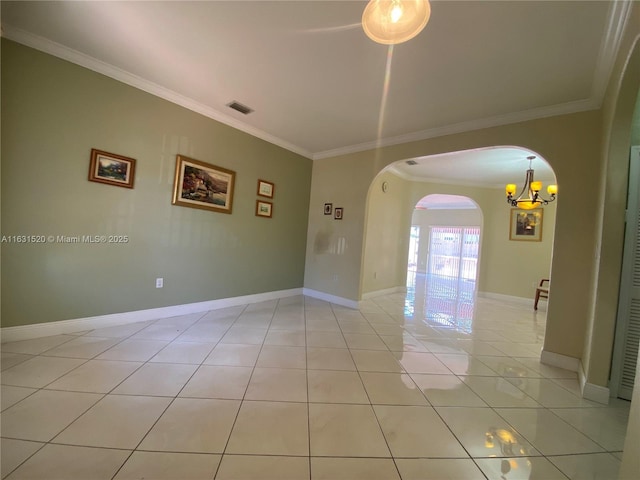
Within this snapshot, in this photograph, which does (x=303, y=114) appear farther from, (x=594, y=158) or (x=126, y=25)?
(x=594, y=158)

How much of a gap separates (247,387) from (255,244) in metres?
2.41

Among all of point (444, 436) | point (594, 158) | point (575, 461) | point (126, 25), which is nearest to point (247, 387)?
point (444, 436)

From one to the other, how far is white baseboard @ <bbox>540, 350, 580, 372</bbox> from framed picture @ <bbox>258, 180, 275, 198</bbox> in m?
3.86

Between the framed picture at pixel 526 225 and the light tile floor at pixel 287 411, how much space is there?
11.8ft

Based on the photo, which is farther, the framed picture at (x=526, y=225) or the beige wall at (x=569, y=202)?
the framed picture at (x=526, y=225)

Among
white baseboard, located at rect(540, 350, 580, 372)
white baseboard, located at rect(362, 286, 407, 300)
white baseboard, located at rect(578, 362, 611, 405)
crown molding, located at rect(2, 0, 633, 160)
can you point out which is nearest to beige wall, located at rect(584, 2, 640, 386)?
white baseboard, located at rect(578, 362, 611, 405)

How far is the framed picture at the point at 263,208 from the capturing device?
3887 millimetres

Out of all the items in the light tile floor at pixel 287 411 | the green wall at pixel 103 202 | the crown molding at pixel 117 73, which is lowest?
the light tile floor at pixel 287 411

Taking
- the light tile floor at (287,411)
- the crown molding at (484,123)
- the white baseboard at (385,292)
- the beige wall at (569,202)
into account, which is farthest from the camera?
the white baseboard at (385,292)

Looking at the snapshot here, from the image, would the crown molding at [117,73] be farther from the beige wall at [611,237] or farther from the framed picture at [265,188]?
the beige wall at [611,237]

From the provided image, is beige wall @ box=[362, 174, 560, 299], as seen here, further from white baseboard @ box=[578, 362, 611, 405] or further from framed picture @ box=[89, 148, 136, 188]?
framed picture @ box=[89, 148, 136, 188]

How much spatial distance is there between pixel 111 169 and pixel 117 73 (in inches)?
37.9

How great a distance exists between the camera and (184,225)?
10.2 ft

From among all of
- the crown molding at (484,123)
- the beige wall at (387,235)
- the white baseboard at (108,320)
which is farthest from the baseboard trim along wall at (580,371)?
the white baseboard at (108,320)
